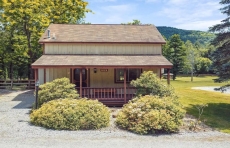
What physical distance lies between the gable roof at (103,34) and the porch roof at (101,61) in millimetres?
1530

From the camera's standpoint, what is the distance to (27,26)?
24.1m

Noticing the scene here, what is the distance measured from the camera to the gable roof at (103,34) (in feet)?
56.5

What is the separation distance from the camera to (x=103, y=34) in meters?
18.3

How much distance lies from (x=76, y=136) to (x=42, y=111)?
8.50ft

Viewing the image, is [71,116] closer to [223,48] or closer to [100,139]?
[100,139]

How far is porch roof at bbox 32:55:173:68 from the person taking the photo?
14.2 m

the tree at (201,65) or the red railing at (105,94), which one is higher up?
the tree at (201,65)

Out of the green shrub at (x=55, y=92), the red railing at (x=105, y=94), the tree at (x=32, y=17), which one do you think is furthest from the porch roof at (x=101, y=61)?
the tree at (x=32, y=17)

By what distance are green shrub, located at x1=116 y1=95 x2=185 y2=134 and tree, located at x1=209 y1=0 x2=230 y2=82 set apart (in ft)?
18.2

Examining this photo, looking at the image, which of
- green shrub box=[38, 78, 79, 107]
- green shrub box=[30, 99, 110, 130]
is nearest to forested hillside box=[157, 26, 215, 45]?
green shrub box=[38, 78, 79, 107]

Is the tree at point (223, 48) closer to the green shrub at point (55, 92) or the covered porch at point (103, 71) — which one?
the covered porch at point (103, 71)

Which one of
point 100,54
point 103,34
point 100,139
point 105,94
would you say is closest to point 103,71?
point 100,54

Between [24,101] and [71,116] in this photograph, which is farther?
[24,101]

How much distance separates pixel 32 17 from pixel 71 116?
17044mm
